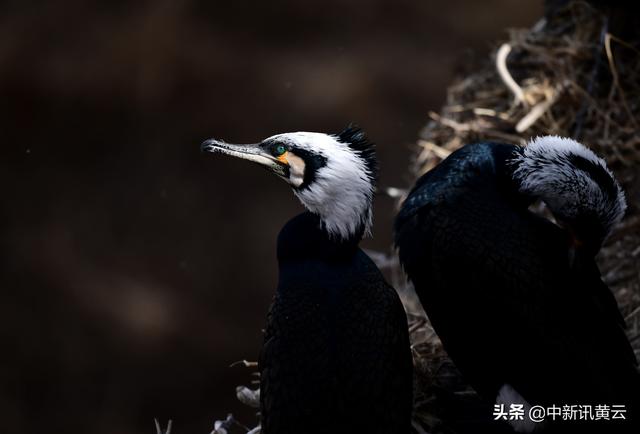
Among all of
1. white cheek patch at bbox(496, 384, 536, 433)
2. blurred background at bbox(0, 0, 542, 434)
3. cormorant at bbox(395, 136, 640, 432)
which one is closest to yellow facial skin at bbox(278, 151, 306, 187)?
cormorant at bbox(395, 136, 640, 432)

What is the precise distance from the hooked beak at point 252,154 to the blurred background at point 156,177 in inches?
64.2

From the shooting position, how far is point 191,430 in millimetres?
2746

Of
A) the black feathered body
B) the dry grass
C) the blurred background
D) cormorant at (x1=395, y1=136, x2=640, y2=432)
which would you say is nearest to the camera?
the black feathered body

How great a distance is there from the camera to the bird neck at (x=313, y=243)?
1122 mm

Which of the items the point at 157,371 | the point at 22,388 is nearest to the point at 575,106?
the point at 157,371

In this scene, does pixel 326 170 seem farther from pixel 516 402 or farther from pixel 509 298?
pixel 516 402

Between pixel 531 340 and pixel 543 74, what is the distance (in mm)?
905

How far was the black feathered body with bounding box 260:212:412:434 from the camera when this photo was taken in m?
1.05

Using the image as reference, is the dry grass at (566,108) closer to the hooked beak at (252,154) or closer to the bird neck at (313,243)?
the bird neck at (313,243)

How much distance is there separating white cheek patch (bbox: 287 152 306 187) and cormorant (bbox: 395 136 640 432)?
0.23 m

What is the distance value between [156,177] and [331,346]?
1798mm

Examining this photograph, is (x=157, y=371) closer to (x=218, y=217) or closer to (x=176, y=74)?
(x=218, y=217)

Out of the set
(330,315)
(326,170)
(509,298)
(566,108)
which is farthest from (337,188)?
(566,108)

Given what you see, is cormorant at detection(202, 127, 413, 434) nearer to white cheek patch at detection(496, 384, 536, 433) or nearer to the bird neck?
the bird neck
